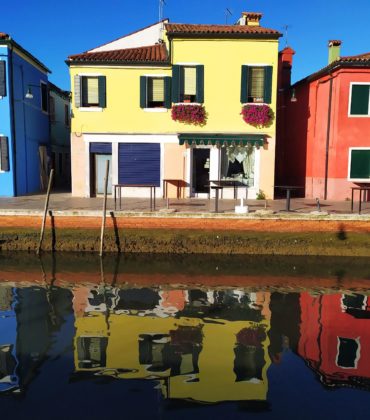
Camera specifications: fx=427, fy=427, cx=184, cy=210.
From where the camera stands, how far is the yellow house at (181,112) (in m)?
16.1

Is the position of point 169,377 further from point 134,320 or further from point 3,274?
point 3,274

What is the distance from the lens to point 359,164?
16391 millimetres

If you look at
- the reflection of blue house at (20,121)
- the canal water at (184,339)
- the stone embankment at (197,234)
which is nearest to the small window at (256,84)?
the stone embankment at (197,234)

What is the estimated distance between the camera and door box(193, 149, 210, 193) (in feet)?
55.3

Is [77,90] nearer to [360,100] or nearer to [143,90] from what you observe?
[143,90]

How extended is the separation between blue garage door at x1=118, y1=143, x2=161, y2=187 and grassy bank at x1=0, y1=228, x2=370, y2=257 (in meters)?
4.81

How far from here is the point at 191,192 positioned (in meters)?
16.8

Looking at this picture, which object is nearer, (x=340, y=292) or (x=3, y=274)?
(x=340, y=292)

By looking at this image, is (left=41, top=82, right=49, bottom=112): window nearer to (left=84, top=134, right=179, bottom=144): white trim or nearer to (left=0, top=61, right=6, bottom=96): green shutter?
(left=0, top=61, right=6, bottom=96): green shutter

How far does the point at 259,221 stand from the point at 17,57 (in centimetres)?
1188

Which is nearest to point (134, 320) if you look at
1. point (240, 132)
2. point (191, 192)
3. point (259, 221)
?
point (259, 221)

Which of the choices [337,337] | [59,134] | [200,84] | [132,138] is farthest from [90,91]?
[337,337]

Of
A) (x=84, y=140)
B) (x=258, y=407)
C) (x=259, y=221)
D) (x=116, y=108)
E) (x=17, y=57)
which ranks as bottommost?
(x=258, y=407)

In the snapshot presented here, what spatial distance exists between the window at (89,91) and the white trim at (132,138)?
3.88 ft
